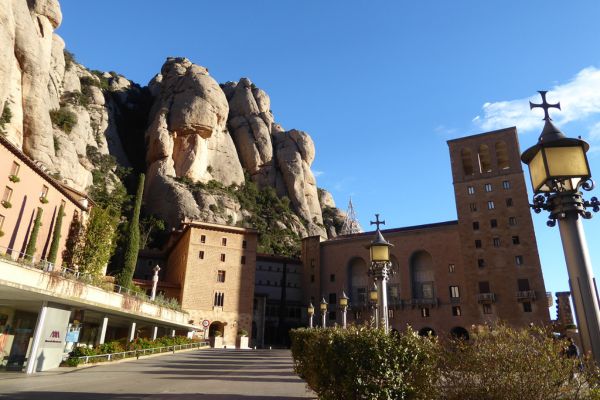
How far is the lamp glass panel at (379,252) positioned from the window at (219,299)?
39.7m

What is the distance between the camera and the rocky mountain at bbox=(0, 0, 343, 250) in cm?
4659

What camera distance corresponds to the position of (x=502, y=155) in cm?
5550

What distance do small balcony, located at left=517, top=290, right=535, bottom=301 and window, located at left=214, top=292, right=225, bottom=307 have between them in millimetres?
35163

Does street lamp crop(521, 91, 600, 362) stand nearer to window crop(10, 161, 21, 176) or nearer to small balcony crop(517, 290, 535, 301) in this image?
window crop(10, 161, 21, 176)

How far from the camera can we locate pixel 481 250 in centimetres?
5084

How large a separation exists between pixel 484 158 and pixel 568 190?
57713 mm

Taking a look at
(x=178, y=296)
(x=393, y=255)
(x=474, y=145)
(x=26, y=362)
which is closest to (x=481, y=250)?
(x=393, y=255)

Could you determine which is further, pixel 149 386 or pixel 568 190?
pixel 149 386

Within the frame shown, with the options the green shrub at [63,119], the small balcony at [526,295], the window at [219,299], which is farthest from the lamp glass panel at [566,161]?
the green shrub at [63,119]

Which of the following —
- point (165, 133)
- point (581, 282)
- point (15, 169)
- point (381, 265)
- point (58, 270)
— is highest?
point (165, 133)

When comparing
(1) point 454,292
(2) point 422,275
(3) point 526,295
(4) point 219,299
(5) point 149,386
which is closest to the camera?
(5) point 149,386

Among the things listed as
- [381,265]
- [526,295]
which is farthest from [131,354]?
[526,295]

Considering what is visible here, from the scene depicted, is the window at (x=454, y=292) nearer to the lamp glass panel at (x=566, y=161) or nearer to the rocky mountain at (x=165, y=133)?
the rocky mountain at (x=165, y=133)

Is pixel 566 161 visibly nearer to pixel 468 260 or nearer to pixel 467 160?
pixel 468 260
